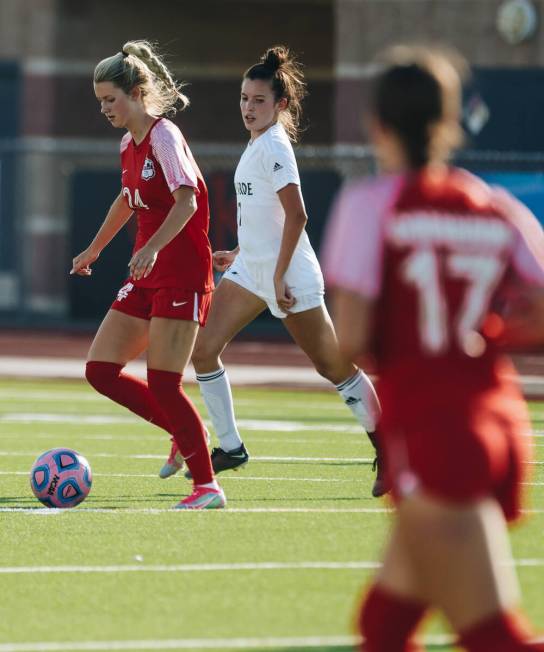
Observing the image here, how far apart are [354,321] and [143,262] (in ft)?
12.1

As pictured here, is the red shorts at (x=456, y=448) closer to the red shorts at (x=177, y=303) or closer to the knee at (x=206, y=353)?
the red shorts at (x=177, y=303)

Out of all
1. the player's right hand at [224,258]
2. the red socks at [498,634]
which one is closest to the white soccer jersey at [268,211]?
the player's right hand at [224,258]

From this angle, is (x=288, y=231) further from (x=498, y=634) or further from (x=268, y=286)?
(x=498, y=634)

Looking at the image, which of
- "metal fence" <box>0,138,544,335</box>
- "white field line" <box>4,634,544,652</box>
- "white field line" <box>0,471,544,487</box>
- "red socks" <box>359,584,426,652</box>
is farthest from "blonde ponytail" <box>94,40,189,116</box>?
"metal fence" <box>0,138,544,335</box>

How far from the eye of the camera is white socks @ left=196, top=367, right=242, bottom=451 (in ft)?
28.2

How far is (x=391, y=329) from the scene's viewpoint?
144 inches

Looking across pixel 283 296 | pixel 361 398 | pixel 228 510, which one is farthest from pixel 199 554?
pixel 361 398

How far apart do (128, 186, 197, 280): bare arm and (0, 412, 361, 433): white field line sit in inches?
209

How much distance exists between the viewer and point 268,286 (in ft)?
27.7

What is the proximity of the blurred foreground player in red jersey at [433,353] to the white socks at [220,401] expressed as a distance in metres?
4.91

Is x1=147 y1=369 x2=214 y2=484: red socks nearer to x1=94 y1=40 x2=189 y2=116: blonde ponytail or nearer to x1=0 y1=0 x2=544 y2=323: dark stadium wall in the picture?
x1=94 y1=40 x2=189 y2=116: blonde ponytail

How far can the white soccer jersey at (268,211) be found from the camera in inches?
324

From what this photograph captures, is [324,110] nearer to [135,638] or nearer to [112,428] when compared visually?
[112,428]

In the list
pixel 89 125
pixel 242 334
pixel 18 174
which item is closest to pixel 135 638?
pixel 242 334
